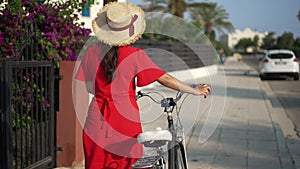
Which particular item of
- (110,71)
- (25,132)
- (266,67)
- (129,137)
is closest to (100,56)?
(110,71)

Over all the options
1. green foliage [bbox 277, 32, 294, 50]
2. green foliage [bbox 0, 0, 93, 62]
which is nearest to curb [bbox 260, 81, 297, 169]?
green foliage [bbox 0, 0, 93, 62]

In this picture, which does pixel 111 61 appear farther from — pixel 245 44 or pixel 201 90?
pixel 245 44

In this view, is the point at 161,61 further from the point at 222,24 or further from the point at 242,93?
the point at 222,24

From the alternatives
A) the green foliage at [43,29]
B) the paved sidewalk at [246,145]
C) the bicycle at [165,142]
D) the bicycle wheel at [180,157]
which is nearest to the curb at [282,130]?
the paved sidewalk at [246,145]

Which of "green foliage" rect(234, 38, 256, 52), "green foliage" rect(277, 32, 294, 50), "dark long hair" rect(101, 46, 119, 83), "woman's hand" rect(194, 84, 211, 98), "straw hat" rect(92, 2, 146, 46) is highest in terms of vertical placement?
"straw hat" rect(92, 2, 146, 46)

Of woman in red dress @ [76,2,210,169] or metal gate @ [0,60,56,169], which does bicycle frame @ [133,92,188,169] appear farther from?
metal gate @ [0,60,56,169]

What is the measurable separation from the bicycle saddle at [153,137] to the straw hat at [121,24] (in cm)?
67

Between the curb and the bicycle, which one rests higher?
the bicycle

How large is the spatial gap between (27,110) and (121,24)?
2.46m

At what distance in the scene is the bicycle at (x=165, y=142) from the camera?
10.0 feet

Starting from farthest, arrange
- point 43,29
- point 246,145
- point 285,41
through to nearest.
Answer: point 285,41
point 246,145
point 43,29

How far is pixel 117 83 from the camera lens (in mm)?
3359

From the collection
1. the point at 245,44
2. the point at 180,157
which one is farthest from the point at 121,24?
the point at 245,44

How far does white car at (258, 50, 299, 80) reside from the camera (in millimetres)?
23891
